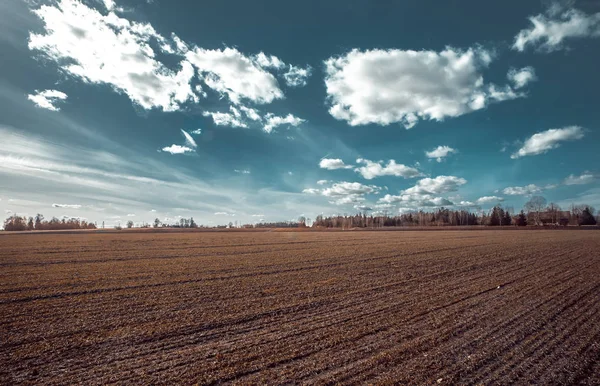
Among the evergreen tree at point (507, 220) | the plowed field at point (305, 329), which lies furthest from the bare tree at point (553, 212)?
the plowed field at point (305, 329)

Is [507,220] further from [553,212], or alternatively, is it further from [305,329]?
[305,329]

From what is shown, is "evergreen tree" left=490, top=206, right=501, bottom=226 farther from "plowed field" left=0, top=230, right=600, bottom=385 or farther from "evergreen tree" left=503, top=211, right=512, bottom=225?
"plowed field" left=0, top=230, right=600, bottom=385

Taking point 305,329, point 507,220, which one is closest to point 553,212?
point 507,220

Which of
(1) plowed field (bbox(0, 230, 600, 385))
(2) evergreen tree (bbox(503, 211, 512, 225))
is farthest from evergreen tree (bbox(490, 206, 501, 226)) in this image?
(1) plowed field (bbox(0, 230, 600, 385))

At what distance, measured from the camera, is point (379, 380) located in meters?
6.55

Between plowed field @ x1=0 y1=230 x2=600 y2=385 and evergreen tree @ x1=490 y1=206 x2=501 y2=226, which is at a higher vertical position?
evergreen tree @ x1=490 y1=206 x2=501 y2=226

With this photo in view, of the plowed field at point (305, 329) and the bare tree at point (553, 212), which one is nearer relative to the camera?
the plowed field at point (305, 329)

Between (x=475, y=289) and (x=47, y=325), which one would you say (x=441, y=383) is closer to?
(x=475, y=289)

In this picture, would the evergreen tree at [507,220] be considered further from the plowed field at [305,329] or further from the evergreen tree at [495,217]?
the plowed field at [305,329]

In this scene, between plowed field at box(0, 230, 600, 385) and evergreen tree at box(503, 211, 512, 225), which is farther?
evergreen tree at box(503, 211, 512, 225)

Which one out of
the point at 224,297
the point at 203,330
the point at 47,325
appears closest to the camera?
the point at 203,330

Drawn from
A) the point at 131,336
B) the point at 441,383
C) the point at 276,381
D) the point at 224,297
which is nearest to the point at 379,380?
the point at 441,383

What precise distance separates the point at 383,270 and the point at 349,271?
2.41 metres

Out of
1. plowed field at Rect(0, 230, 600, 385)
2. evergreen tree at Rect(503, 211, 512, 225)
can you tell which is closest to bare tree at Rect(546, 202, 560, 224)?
evergreen tree at Rect(503, 211, 512, 225)
